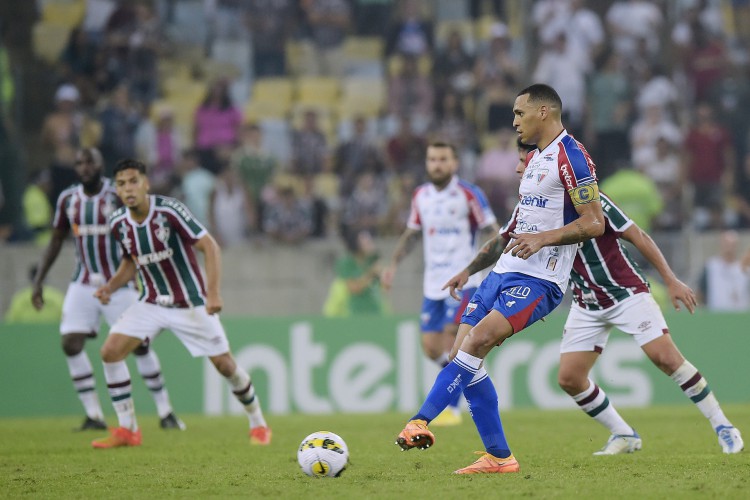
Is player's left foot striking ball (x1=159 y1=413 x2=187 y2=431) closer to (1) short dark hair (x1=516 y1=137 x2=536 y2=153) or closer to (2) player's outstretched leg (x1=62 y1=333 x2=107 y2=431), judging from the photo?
(2) player's outstretched leg (x1=62 y1=333 x2=107 y2=431)

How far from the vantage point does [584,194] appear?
752 cm

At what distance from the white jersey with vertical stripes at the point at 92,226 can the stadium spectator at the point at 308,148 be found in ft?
22.3

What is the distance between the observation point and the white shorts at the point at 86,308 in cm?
1225

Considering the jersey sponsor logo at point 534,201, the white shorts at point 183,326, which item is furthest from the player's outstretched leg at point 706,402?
the white shorts at point 183,326

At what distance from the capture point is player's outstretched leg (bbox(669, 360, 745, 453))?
9.05 m

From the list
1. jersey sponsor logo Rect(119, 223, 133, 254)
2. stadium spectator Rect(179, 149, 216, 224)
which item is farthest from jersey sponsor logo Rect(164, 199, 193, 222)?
stadium spectator Rect(179, 149, 216, 224)

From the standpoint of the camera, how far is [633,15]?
778 inches

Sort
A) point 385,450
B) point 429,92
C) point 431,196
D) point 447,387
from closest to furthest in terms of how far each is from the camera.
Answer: point 447,387, point 385,450, point 431,196, point 429,92

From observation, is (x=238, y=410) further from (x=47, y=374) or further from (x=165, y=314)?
(x=165, y=314)

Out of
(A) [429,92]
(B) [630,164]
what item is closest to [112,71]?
(A) [429,92]

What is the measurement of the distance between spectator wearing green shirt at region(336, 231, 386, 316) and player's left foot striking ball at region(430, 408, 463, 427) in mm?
3606

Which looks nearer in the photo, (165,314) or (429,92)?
(165,314)

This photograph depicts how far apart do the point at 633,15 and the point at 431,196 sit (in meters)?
8.80

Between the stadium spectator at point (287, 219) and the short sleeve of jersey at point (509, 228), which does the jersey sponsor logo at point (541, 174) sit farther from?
the stadium spectator at point (287, 219)
